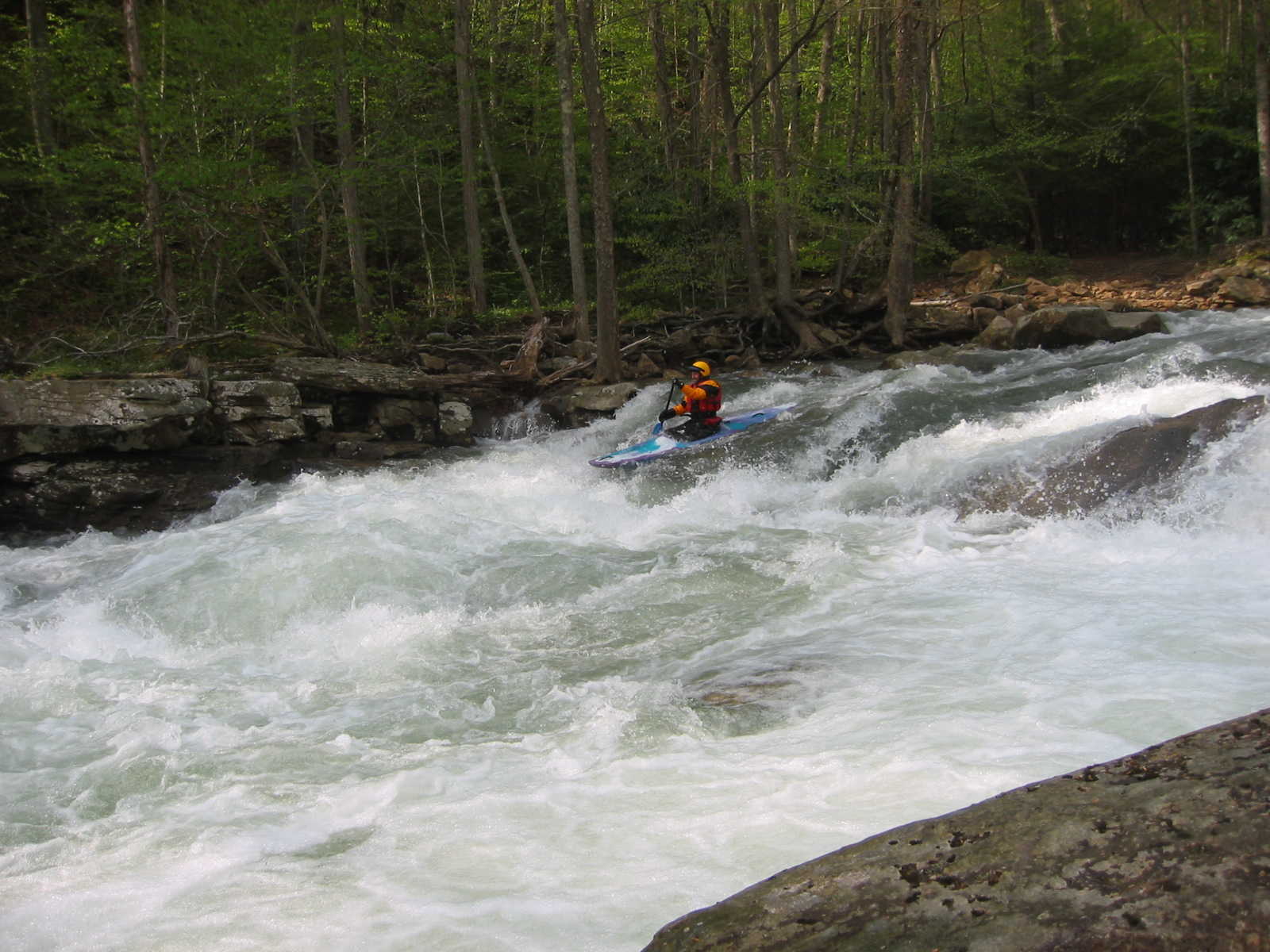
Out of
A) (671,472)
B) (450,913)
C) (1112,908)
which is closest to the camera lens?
(1112,908)

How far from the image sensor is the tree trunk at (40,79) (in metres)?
13.6

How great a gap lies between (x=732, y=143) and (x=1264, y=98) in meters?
9.37

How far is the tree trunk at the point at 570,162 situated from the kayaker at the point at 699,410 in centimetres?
436

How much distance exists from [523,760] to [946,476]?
497 cm

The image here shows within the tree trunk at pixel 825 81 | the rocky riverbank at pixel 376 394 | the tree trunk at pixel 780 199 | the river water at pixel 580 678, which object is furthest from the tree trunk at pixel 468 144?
the river water at pixel 580 678

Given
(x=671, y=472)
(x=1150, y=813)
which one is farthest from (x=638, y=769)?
(x=671, y=472)

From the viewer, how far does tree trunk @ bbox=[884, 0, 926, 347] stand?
13.6 metres

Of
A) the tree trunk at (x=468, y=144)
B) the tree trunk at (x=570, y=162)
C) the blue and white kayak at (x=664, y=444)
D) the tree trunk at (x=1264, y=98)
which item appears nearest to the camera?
the blue and white kayak at (x=664, y=444)

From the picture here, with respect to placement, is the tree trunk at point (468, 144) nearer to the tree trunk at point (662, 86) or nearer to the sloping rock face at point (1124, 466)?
the tree trunk at point (662, 86)

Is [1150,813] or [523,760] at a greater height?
[1150,813]

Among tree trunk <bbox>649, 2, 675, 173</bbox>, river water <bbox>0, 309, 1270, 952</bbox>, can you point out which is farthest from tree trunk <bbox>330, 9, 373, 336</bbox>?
river water <bbox>0, 309, 1270, 952</bbox>

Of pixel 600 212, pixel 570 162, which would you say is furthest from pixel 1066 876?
pixel 570 162

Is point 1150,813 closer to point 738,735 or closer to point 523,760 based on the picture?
point 738,735

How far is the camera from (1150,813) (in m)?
1.78
